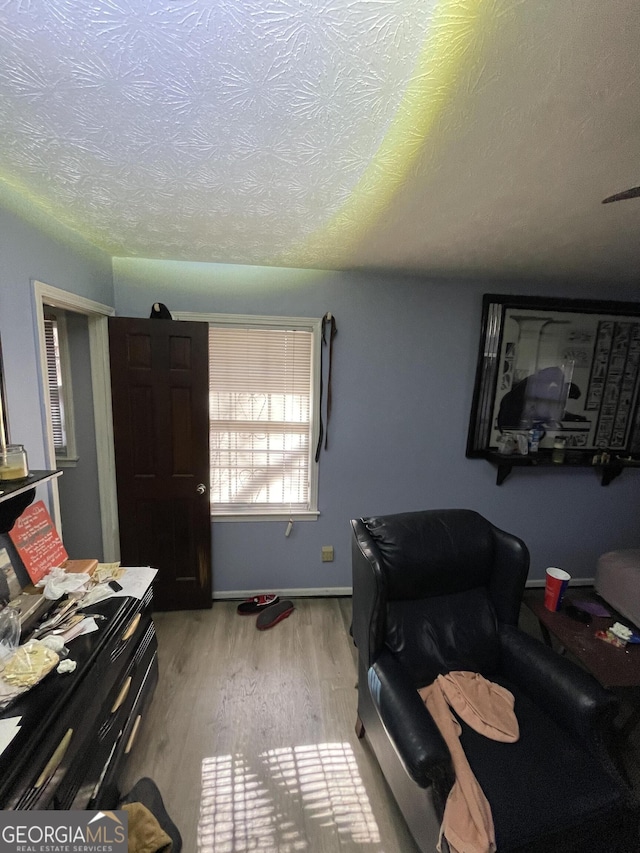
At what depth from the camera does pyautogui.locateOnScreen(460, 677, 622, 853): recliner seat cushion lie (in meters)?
0.96

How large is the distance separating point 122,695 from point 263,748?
0.74m

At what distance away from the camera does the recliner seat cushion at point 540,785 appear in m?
0.96

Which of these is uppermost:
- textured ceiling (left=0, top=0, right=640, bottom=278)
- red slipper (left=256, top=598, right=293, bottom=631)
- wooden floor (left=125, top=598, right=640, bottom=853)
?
textured ceiling (left=0, top=0, right=640, bottom=278)

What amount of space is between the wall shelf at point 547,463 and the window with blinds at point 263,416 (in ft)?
4.76

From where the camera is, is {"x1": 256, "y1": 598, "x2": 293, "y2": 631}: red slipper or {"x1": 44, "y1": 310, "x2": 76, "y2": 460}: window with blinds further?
{"x1": 256, "y1": 598, "x2": 293, "y2": 631}: red slipper

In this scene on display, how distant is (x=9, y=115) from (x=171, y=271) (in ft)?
4.52

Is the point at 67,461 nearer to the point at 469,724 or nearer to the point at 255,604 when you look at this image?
the point at 255,604

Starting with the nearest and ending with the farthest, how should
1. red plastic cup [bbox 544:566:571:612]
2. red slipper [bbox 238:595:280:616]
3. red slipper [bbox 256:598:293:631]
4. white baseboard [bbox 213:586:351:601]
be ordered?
1. red plastic cup [bbox 544:566:571:612]
2. red slipper [bbox 256:598:293:631]
3. red slipper [bbox 238:595:280:616]
4. white baseboard [bbox 213:586:351:601]

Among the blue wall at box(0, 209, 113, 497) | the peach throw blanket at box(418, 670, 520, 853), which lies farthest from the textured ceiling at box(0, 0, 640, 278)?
the peach throw blanket at box(418, 670, 520, 853)

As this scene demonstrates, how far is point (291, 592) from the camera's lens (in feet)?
8.68

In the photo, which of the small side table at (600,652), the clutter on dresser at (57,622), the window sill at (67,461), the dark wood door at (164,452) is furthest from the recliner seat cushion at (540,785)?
the window sill at (67,461)

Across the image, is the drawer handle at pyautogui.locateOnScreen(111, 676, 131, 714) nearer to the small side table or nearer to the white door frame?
the white door frame

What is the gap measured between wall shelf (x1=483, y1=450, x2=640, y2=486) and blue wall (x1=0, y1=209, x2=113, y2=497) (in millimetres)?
2852

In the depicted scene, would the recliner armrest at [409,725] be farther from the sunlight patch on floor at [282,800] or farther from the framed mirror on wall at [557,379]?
the framed mirror on wall at [557,379]
